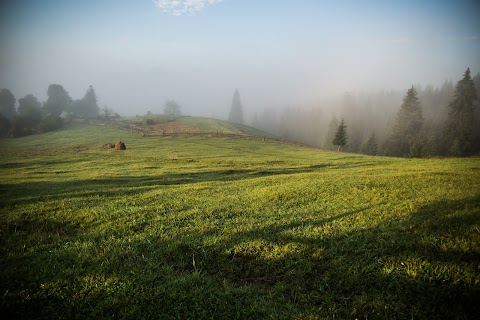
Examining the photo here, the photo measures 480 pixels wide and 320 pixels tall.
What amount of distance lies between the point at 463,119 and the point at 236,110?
129592 millimetres

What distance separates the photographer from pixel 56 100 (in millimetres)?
108938

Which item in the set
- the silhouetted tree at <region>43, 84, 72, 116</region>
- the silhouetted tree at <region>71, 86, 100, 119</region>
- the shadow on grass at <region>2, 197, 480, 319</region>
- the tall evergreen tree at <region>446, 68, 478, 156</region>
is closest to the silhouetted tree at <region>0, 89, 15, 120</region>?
the silhouetted tree at <region>43, 84, 72, 116</region>

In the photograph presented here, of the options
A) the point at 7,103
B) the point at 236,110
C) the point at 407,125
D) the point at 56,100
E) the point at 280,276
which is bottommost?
the point at 280,276

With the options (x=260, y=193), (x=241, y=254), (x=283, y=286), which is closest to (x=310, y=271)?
(x=283, y=286)

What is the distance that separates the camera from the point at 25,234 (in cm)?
910

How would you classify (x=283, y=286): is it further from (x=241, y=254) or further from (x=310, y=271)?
(x=241, y=254)

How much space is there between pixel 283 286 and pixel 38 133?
302ft

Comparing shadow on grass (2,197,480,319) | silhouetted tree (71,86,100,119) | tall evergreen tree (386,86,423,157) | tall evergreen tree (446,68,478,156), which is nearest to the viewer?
shadow on grass (2,197,480,319)

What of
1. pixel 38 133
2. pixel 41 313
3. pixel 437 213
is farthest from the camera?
pixel 38 133

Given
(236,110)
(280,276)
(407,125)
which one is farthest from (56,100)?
(407,125)

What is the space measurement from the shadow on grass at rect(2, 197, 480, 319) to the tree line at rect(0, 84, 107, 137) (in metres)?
83.7

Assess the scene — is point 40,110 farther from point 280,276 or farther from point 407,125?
point 407,125

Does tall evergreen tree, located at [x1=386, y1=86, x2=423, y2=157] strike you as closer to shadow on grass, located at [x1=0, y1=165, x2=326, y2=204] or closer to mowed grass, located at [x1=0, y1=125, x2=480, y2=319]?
shadow on grass, located at [x1=0, y1=165, x2=326, y2=204]

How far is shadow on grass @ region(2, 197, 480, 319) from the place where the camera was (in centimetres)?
484
